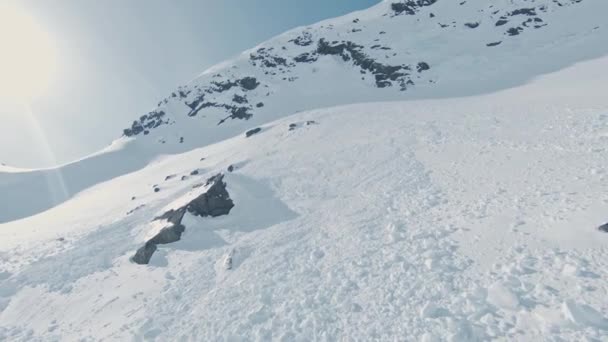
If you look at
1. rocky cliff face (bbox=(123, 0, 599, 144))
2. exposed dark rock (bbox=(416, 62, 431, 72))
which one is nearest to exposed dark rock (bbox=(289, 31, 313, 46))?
rocky cliff face (bbox=(123, 0, 599, 144))

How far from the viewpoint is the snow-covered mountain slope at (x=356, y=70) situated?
46966mm

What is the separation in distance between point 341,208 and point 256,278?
563 centimetres

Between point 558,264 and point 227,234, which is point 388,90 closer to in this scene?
point 227,234

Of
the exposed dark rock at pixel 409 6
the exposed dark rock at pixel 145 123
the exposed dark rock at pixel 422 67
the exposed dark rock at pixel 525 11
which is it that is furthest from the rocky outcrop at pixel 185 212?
the exposed dark rock at pixel 409 6

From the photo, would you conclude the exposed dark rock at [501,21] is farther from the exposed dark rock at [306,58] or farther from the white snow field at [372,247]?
the white snow field at [372,247]

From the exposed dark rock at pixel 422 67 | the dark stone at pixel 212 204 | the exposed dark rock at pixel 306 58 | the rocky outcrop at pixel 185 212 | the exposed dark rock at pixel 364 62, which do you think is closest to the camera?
the rocky outcrop at pixel 185 212

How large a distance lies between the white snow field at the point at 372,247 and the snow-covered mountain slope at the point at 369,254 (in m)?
0.06

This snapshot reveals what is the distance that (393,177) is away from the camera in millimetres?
17500

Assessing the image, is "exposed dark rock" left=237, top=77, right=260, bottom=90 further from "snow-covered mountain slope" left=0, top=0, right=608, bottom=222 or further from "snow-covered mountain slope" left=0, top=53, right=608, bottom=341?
"snow-covered mountain slope" left=0, top=53, right=608, bottom=341

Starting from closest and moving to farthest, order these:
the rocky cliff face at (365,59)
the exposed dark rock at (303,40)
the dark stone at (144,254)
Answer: the dark stone at (144,254)
the rocky cliff face at (365,59)
the exposed dark rock at (303,40)

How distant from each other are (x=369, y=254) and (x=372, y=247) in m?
0.43

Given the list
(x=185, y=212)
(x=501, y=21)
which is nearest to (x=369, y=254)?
(x=185, y=212)

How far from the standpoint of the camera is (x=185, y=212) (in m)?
16.4

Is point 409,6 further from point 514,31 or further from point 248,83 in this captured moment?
point 248,83
